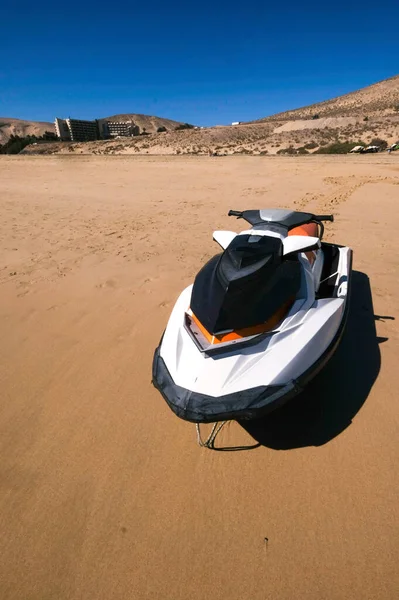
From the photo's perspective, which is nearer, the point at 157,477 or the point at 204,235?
the point at 157,477

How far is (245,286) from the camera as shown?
2.28m

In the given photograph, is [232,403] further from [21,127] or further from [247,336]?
[21,127]

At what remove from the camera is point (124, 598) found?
177cm

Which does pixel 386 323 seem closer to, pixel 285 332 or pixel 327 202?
Answer: pixel 285 332

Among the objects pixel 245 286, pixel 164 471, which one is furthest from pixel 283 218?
pixel 164 471

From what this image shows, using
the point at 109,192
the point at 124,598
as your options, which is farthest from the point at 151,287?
the point at 109,192

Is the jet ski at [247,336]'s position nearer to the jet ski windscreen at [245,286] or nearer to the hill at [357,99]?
the jet ski windscreen at [245,286]

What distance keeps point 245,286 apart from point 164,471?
4.96 ft

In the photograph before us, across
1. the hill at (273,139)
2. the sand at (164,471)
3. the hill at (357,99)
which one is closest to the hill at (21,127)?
the hill at (273,139)

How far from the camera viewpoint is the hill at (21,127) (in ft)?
366

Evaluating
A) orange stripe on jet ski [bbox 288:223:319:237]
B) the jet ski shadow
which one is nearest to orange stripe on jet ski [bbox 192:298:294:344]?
the jet ski shadow

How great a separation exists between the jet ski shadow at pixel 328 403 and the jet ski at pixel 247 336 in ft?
1.82

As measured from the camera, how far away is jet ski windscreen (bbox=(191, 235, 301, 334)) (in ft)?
7.25

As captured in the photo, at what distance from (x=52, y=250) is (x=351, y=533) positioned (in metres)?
6.85
